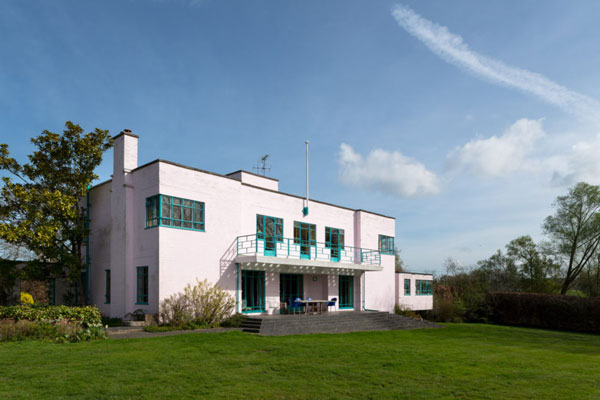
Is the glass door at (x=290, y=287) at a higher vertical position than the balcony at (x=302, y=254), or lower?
lower

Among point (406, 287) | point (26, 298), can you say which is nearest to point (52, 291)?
point (26, 298)

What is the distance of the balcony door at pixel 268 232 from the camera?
71.1 feet

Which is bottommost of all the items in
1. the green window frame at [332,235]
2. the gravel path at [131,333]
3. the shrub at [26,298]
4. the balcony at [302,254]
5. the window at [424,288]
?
the window at [424,288]

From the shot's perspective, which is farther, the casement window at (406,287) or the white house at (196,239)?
the casement window at (406,287)

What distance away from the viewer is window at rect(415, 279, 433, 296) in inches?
1254

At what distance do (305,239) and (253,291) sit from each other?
4.61 metres

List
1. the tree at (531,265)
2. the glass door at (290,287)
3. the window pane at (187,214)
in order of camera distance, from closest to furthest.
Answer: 1. the window pane at (187,214)
2. the glass door at (290,287)
3. the tree at (531,265)

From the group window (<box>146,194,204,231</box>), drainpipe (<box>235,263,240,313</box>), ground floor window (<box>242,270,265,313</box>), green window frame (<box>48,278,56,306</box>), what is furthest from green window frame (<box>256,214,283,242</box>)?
green window frame (<box>48,278,56,306</box>)

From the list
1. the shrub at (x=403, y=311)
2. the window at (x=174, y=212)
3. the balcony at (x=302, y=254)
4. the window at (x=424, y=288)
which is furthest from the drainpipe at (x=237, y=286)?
the window at (x=424, y=288)

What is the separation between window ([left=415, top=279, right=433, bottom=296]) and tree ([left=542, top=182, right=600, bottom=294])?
12323mm

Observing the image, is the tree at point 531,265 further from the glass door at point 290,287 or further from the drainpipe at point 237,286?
the drainpipe at point 237,286

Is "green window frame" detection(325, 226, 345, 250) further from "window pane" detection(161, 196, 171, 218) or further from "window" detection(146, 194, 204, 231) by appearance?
"window pane" detection(161, 196, 171, 218)

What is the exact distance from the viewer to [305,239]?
2412 cm

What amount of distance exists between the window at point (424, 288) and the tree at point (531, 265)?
11.8 metres
